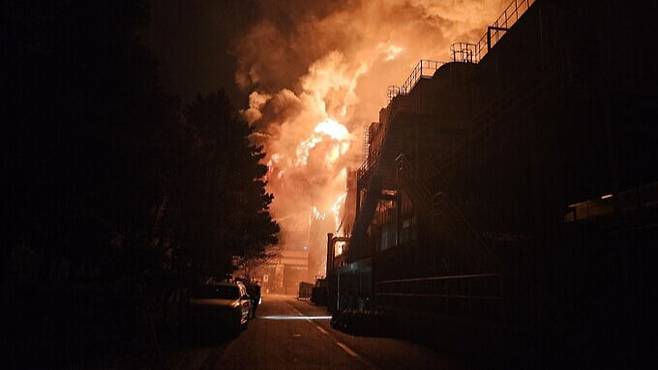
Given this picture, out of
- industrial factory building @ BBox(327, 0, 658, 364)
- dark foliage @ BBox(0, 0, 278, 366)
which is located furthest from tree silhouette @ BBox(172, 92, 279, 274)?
industrial factory building @ BBox(327, 0, 658, 364)

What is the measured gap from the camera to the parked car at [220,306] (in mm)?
15109

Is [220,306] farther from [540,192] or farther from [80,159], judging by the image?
[540,192]

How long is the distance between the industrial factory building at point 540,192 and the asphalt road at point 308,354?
59.9 inches

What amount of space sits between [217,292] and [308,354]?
233 inches

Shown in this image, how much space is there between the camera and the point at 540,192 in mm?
18766

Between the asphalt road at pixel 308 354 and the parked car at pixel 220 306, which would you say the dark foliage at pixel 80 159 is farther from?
the asphalt road at pixel 308 354

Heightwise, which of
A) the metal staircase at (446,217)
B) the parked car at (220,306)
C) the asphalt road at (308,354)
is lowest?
the asphalt road at (308,354)

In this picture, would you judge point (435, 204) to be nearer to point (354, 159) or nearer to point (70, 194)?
point (70, 194)

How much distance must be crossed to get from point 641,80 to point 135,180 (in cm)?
1817

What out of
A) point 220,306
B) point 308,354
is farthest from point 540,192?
point 220,306

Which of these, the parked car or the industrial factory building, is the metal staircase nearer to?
the industrial factory building

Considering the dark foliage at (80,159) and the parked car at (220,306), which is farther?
the parked car at (220,306)

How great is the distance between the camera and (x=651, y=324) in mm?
8211

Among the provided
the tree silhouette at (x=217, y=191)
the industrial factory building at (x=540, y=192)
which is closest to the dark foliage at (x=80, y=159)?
the tree silhouette at (x=217, y=191)
